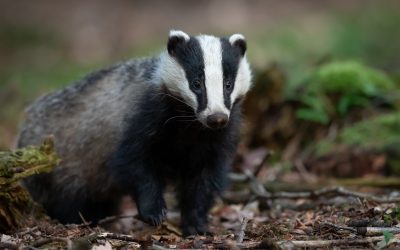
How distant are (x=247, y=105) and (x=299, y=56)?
492 cm

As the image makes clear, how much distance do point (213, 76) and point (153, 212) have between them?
1140 mm

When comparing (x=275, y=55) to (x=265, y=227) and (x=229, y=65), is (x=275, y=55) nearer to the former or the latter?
(x=229, y=65)

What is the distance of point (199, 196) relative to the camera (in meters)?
5.64

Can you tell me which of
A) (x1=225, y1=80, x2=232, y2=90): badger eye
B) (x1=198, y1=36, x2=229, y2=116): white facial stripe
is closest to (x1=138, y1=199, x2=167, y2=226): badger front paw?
(x1=198, y1=36, x2=229, y2=116): white facial stripe

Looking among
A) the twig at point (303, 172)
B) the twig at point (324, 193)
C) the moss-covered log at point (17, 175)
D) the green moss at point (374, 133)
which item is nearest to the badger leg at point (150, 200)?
the moss-covered log at point (17, 175)

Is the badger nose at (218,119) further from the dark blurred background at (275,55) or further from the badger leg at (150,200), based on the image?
the dark blurred background at (275,55)

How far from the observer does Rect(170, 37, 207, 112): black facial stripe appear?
4.94 meters

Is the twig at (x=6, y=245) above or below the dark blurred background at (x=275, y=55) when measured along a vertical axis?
below

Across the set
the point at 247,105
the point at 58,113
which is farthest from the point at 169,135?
the point at 247,105

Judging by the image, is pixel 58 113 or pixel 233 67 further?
pixel 58 113

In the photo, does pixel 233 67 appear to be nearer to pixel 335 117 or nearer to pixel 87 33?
pixel 335 117

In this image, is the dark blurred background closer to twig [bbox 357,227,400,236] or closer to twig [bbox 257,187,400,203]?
twig [bbox 257,187,400,203]

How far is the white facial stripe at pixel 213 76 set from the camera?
4822 millimetres

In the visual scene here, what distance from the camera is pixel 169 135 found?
544 cm
